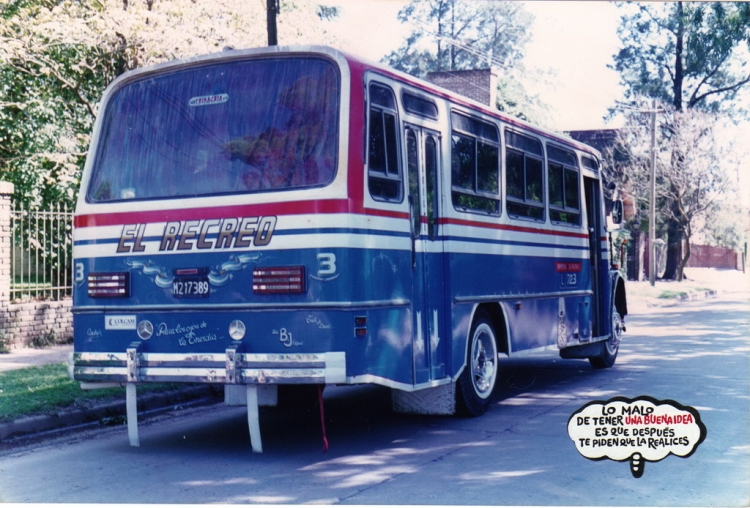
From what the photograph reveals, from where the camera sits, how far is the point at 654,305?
28.1m

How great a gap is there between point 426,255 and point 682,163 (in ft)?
108

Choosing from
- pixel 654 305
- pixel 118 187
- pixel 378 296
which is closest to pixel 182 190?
pixel 118 187

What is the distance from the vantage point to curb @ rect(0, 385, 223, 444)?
27.3 ft

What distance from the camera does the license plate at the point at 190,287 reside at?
7.05 m

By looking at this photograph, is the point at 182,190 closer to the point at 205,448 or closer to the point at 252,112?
the point at 252,112

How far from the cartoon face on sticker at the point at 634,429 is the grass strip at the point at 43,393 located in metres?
5.21

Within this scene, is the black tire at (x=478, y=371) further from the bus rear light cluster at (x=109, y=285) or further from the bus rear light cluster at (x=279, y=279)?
the bus rear light cluster at (x=109, y=285)

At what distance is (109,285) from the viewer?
291 inches

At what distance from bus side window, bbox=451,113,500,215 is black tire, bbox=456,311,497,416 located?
114 centimetres

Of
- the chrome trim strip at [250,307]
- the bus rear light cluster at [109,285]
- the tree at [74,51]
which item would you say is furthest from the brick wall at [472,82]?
the bus rear light cluster at [109,285]

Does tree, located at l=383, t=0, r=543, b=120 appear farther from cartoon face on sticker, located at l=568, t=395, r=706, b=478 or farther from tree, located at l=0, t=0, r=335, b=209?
cartoon face on sticker, located at l=568, t=395, r=706, b=478

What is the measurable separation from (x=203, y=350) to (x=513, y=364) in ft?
24.3

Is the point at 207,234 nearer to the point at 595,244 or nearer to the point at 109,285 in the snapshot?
the point at 109,285

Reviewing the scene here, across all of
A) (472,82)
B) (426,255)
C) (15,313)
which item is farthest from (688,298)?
(426,255)
